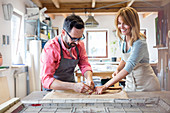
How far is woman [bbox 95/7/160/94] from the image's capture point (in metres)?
1.59

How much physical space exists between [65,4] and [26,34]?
1839 millimetres

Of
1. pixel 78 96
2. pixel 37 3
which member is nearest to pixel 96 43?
Result: pixel 37 3

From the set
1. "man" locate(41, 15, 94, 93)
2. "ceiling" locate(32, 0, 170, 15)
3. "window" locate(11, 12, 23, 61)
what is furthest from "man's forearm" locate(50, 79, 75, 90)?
"ceiling" locate(32, 0, 170, 15)

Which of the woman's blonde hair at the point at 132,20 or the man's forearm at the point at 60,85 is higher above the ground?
the woman's blonde hair at the point at 132,20

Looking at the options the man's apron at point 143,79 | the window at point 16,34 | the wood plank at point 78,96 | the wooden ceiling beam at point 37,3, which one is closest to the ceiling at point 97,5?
the wooden ceiling beam at point 37,3

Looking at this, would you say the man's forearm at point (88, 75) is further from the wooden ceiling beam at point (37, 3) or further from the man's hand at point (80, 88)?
the wooden ceiling beam at point (37, 3)

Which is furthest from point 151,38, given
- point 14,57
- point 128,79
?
point 128,79

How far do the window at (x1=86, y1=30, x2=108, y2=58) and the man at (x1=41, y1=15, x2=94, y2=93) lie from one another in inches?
238

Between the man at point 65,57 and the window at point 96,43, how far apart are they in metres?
6.03

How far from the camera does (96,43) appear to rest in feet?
26.1

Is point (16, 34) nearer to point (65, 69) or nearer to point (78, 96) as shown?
point (65, 69)

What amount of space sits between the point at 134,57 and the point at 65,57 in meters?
0.61

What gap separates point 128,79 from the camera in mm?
1851

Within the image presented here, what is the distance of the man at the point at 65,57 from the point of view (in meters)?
1.54
